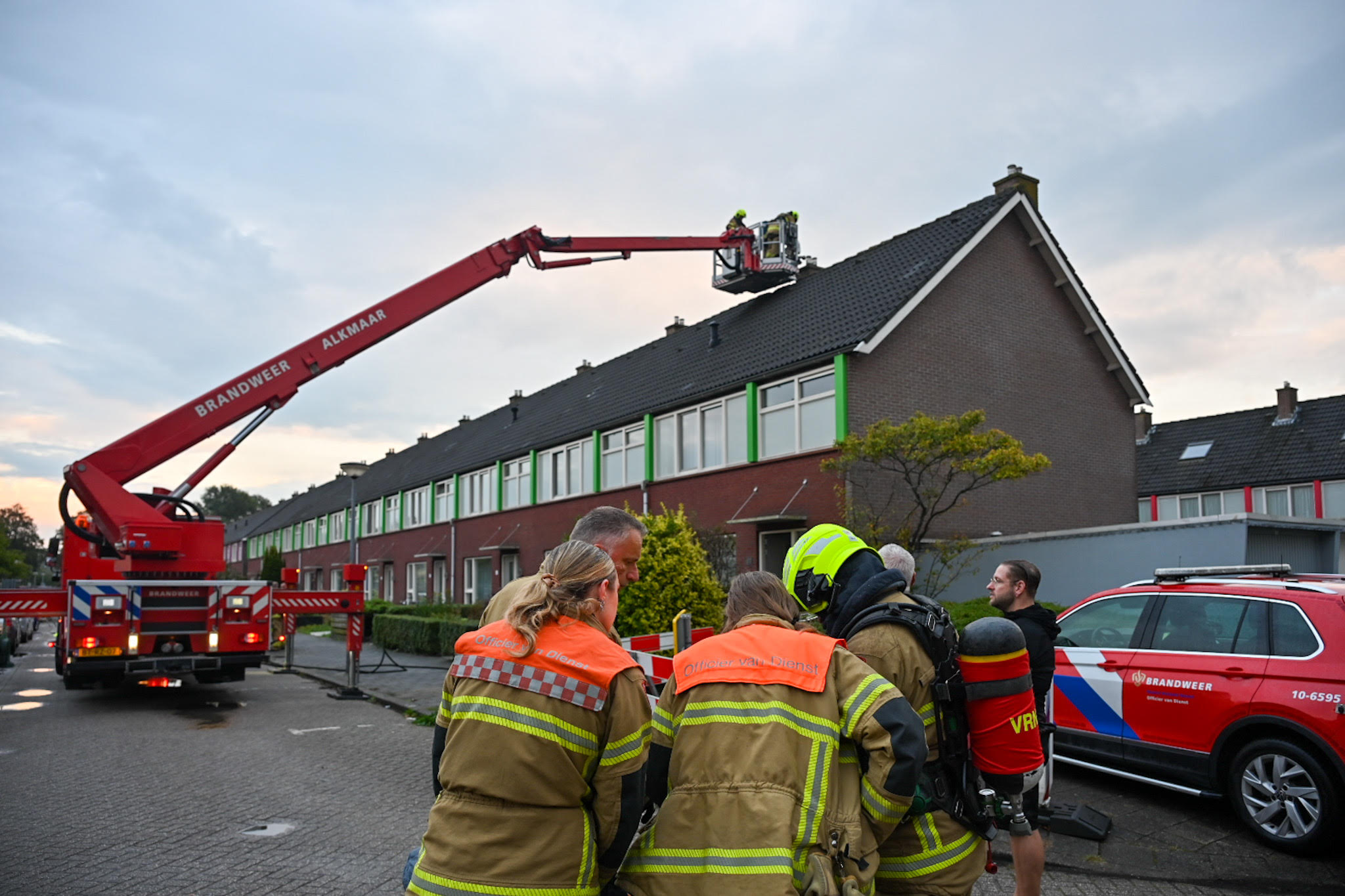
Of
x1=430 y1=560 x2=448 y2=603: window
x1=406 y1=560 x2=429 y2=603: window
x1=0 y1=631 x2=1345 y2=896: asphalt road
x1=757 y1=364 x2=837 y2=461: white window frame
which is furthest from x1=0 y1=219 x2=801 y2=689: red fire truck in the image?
x1=406 y1=560 x2=429 y2=603: window

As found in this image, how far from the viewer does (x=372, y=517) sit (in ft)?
147

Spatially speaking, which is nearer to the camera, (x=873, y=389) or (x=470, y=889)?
(x=470, y=889)

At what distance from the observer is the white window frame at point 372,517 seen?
43.4 meters

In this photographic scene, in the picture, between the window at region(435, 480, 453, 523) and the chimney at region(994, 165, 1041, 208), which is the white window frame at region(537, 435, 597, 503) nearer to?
the window at region(435, 480, 453, 523)

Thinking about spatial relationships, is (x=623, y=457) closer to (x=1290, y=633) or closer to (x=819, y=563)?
(x=1290, y=633)

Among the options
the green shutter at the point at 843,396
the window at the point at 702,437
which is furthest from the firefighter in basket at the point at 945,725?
the window at the point at 702,437

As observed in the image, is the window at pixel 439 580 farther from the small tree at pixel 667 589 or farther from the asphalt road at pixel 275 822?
the asphalt road at pixel 275 822

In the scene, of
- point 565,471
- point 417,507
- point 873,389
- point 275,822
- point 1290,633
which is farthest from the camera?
point 417,507

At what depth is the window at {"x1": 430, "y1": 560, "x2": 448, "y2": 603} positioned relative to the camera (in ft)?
115

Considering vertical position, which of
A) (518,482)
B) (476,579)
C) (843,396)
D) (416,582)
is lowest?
(416,582)

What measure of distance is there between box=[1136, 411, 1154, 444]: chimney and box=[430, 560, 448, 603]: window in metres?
26.0

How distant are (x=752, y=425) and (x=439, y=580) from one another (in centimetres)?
2045

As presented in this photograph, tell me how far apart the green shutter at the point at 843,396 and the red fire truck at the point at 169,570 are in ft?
25.1

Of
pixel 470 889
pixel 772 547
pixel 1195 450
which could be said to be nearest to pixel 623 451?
pixel 772 547
